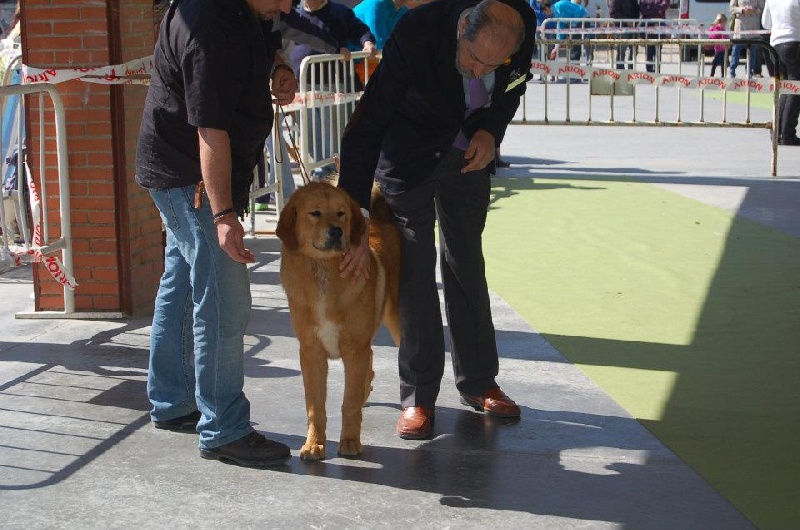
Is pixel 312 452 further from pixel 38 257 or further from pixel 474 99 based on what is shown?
pixel 38 257

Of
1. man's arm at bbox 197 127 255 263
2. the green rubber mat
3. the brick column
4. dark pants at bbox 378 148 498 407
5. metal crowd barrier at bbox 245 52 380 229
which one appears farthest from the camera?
metal crowd barrier at bbox 245 52 380 229

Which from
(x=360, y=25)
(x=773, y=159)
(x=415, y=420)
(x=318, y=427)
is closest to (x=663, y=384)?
(x=415, y=420)

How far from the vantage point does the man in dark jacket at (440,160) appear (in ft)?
15.0

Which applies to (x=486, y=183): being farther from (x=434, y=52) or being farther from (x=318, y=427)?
(x=318, y=427)

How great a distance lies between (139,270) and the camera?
6.99 meters

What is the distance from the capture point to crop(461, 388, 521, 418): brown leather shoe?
5.08m

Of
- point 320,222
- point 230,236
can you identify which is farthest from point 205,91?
point 320,222

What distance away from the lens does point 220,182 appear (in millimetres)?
4188

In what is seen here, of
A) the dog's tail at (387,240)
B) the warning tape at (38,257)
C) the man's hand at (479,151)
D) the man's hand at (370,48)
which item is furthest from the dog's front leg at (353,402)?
the man's hand at (370,48)

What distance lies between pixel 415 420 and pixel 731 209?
21.3 ft

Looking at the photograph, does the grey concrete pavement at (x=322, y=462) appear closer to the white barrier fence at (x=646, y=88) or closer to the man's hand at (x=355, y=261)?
the man's hand at (x=355, y=261)

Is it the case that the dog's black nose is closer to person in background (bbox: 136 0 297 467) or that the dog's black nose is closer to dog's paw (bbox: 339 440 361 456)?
person in background (bbox: 136 0 297 467)

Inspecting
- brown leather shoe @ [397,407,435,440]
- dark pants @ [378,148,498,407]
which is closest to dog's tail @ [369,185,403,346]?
dark pants @ [378,148,498,407]

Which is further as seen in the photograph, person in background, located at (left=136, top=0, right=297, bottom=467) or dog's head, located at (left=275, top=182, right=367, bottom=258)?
dog's head, located at (left=275, top=182, right=367, bottom=258)
